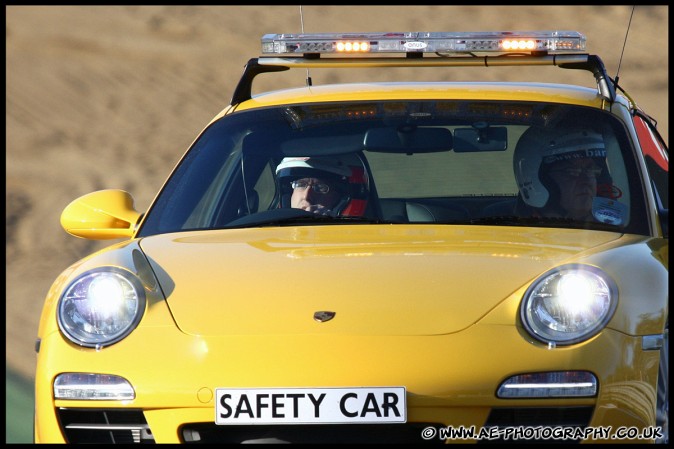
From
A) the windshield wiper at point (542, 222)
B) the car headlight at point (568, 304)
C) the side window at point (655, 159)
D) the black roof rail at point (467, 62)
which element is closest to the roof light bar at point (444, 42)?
the black roof rail at point (467, 62)

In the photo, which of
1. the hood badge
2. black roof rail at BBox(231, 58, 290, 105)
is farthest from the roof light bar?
the hood badge

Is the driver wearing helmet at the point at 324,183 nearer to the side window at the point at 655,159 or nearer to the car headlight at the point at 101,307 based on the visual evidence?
the side window at the point at 655,159

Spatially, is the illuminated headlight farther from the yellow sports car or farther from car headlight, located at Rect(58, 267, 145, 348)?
car headlight, located at Rect(58, 267, 145, 348)

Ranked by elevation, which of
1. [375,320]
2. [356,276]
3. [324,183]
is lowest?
[375,320]

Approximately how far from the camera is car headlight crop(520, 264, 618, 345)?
4121mm

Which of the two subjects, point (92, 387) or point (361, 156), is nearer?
point (92, 387)

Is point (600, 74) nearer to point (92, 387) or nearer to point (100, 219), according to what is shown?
point (100, 219)

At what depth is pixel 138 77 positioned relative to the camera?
19.9 m

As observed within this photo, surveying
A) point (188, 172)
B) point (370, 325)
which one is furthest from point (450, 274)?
point (188, 172)

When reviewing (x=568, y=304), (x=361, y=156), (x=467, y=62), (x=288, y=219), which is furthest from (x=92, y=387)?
(x=467, y=62)

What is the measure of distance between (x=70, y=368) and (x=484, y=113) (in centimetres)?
225

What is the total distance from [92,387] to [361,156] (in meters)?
2.13

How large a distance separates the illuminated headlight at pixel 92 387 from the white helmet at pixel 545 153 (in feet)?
6.46

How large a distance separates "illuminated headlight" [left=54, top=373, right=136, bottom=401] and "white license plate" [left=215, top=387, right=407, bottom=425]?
32 centimetres
